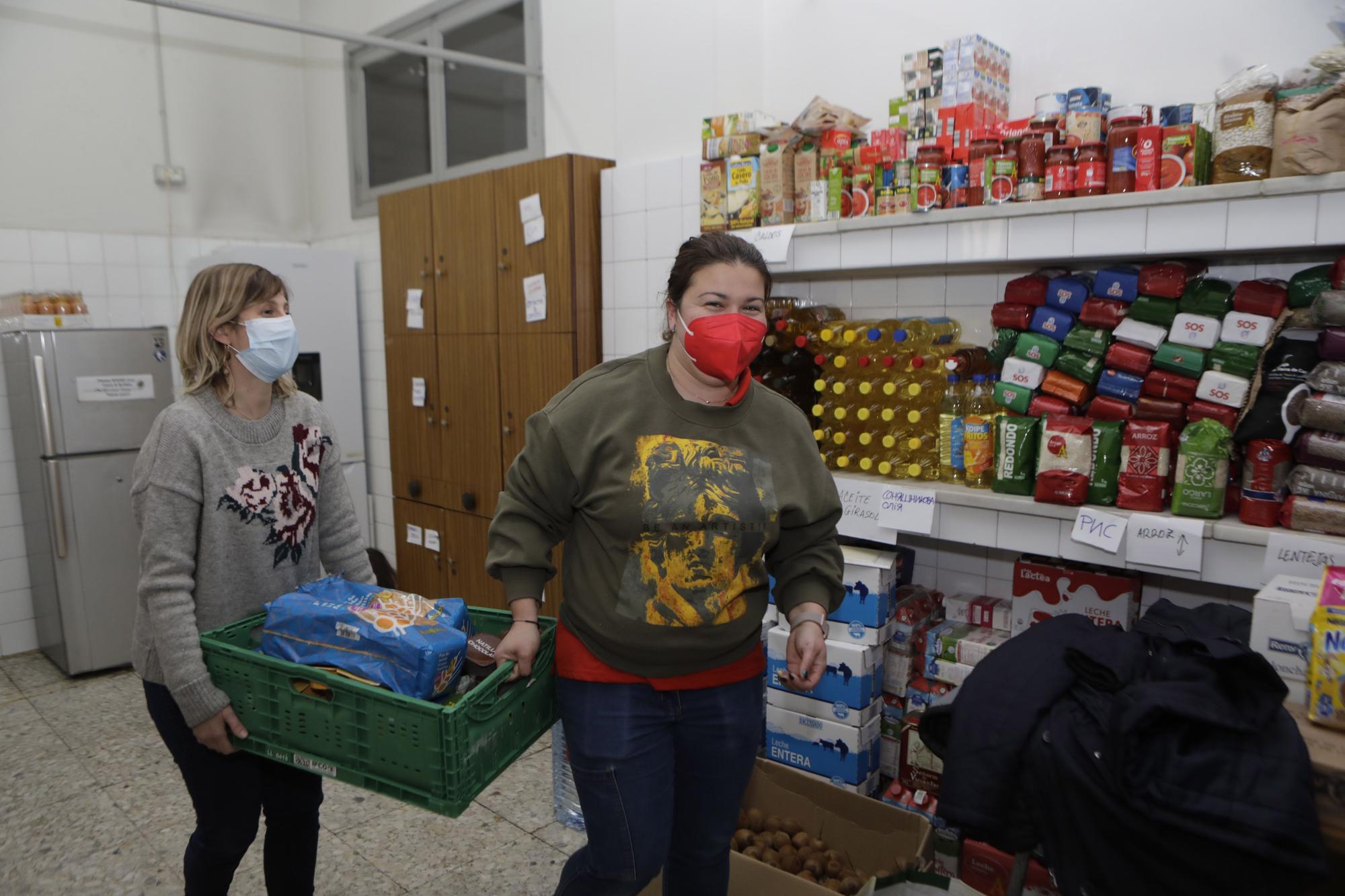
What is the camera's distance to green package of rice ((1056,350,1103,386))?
2.19 meters

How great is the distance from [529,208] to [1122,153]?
6.80ft

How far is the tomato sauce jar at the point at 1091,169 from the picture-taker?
202cm

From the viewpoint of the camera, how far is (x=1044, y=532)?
219 cm

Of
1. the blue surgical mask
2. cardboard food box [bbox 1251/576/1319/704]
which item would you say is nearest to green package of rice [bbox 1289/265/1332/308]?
cardboard food box [bbox 1251/576/1319/704]

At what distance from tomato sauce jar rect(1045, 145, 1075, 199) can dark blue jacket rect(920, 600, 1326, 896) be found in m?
1.03

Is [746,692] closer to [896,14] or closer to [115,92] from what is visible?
[896,14]

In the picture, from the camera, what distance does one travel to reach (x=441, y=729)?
128cm

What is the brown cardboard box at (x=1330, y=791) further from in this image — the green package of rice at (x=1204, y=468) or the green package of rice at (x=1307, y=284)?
the green package of rice at (x=1307, y=284)

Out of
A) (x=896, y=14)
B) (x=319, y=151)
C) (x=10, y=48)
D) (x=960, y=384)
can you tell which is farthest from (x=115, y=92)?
(x=960, y=384)

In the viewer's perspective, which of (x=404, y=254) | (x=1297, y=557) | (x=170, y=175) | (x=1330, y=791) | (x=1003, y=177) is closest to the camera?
(x=1330, y=791)

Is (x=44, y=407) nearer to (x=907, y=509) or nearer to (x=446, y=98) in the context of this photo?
(x=446, y=98)

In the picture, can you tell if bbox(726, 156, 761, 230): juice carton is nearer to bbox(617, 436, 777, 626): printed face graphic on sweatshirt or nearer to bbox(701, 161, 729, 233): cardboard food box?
bbox(701, 161, 729, 233): cardboard food box

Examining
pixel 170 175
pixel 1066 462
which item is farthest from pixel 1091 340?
pixel 170 175

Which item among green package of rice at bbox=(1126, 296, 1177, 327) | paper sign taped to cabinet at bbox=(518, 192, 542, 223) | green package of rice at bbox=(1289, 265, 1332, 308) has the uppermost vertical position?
paper sign taped to cabinet at bbox=(518, 192, 542, 223)
